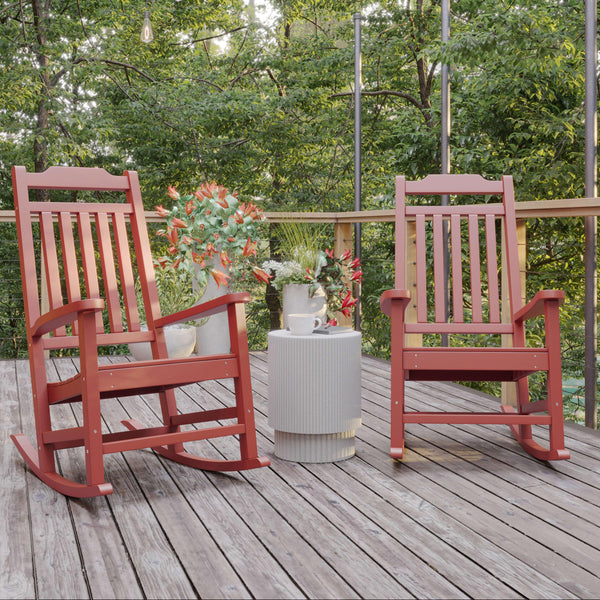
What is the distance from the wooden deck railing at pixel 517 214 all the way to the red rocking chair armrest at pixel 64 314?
1.73 meters

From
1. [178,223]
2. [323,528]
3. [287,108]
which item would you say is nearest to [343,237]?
[178,223]

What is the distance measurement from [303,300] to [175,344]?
2.75 ft

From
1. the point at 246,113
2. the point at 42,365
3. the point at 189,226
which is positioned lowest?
the point at 42,365

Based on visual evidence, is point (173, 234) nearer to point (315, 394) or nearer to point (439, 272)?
point (439, 272)

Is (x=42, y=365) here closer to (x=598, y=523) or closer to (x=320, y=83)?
(x=598, y=523)

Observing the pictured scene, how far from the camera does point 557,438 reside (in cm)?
230

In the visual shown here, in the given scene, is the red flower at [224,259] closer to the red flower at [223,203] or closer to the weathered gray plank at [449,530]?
the red flower at [223,203]

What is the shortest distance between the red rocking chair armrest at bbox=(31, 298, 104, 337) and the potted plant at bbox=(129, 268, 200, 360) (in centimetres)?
188

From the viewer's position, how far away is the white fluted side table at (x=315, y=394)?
232 cm

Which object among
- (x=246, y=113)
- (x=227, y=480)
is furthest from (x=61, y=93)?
(x=227, y=480)

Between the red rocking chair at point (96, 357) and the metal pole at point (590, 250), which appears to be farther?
the metal pole at point (590, 250)

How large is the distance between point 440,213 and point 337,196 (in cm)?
603

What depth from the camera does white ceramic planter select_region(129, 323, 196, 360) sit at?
4.02m

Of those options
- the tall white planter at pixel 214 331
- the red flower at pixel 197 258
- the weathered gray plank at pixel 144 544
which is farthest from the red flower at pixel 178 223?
the weathered gray plank at pixel 144 544
